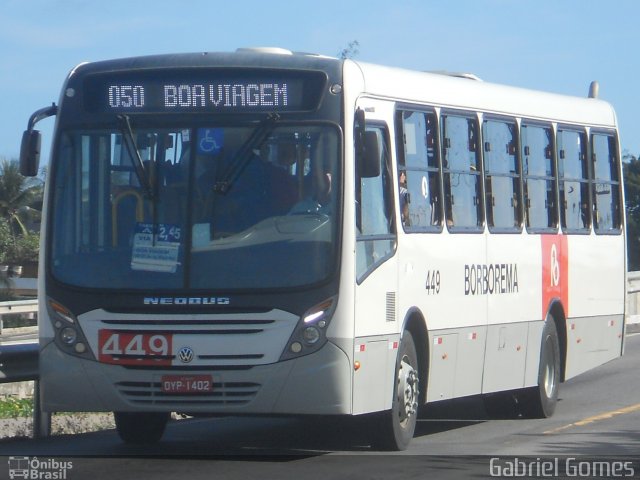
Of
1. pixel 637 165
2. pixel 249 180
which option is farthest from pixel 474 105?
pixel 637 165

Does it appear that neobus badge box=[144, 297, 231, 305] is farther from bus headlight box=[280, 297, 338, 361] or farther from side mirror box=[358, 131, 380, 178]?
side mirror box=[358, 131, 380, 178]

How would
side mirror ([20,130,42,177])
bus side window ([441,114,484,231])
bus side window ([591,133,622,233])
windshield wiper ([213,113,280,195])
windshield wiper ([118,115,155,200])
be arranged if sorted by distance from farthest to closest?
1. bus side window ([591,133,622,233])
2. bus side window ([441,114,484,231])
3. side mirror ([20,130,42,177])
4. windshield wiper ([118,115,155,200])
5. windshield wiper ([213,113,280,195])

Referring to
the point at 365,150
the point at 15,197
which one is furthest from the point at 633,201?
the point at 365,150

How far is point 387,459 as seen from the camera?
11391 mm

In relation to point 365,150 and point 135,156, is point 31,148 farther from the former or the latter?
point 365,150

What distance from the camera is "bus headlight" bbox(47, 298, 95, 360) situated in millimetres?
11148

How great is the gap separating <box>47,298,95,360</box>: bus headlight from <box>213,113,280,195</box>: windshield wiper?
1.51 metres

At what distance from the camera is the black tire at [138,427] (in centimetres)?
1247

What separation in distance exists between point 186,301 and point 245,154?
1.23 meters

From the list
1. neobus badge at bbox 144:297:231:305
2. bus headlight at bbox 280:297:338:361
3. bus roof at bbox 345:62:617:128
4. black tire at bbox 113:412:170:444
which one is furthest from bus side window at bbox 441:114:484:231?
black tire at bbox 113:412:170:444

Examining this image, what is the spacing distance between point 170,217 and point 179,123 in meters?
0.76

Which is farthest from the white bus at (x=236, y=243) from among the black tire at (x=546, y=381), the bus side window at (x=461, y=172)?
the black tire at (x=546, y=381)

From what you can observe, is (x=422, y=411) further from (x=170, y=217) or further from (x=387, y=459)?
(x=170, y=217)

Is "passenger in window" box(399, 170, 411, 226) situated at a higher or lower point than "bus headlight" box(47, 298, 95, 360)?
higher
